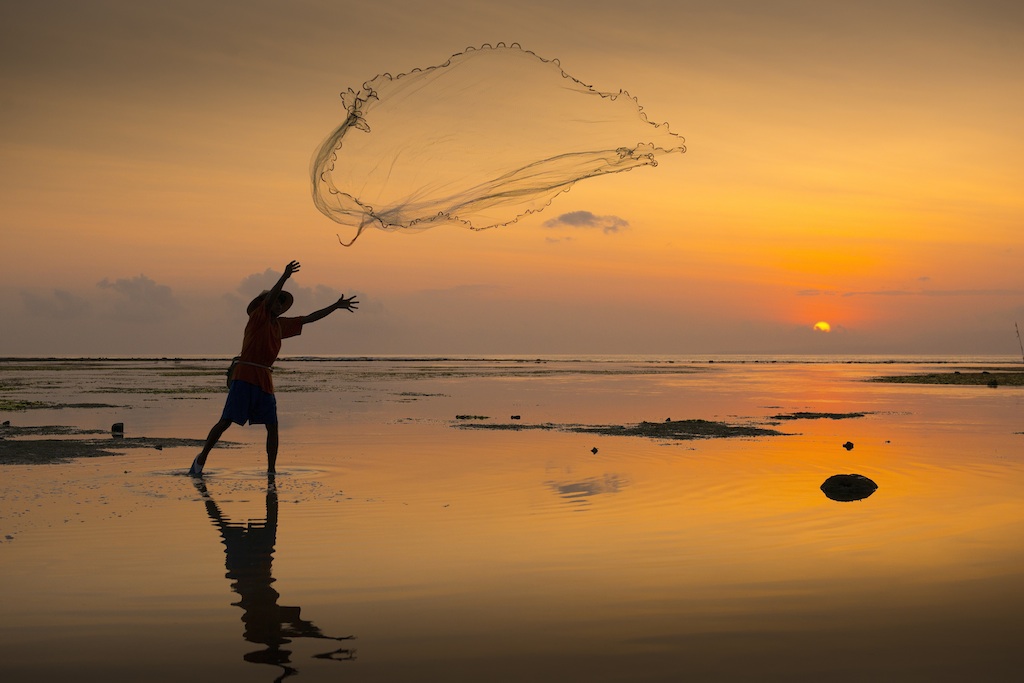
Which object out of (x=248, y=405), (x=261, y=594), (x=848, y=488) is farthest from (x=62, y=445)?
(x=848, y=488)

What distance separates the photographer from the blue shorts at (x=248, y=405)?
13.1 metres

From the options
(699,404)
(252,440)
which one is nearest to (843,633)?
(252,440)

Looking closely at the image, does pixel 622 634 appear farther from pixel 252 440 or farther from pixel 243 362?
pixel 252 440

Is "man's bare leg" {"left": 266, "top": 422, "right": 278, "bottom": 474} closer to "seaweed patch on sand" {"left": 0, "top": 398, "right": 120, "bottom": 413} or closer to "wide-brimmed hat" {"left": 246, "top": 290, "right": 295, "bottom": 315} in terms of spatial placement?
"wide-brimmed hat" {"left": 246, "top": 290, "right": 295, "bottom": 315}

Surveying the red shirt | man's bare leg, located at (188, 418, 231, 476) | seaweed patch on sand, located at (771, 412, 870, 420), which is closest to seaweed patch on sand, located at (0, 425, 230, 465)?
man's bare leg, located at (188, 418, 231, 476)

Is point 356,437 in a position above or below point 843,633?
above

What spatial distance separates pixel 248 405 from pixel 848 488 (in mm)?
7665

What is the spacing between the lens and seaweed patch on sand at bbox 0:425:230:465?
48.3ft

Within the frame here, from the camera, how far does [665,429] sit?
21.2 meters

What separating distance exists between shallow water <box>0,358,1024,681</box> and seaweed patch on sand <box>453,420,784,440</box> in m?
4.21

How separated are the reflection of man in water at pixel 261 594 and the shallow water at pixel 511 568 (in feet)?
0.08

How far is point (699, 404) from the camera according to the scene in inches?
1281

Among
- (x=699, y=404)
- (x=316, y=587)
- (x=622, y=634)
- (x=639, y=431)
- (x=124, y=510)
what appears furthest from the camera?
(x=699, y=404)

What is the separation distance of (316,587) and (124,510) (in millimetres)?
4034
